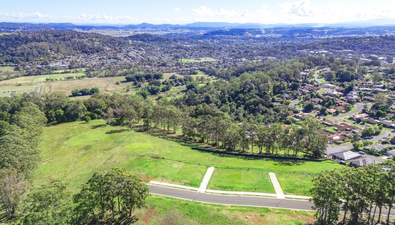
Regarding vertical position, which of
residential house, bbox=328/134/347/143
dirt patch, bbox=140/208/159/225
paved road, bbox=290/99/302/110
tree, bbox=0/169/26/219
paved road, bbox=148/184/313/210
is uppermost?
tree, bbox=0/169/26/219

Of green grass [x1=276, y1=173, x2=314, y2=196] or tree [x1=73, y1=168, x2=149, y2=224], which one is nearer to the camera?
tree [x1=73, y1=168, x2=149, y2=224]

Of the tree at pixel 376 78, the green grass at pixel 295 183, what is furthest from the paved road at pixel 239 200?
the tree at pixel 376 78

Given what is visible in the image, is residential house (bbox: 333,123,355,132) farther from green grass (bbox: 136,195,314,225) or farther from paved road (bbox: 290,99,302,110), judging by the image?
green grass (bbox: 136,195,314,225)

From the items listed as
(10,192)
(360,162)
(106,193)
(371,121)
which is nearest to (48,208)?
(106,193)

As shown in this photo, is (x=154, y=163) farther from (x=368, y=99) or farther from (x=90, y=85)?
(x=90, y=85)

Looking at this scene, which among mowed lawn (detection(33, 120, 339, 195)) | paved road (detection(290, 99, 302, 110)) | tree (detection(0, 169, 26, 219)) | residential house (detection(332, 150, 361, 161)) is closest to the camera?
tree (detection(0, 169, 26, 219))

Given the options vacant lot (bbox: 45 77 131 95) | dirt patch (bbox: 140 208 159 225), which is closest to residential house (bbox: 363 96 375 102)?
dirt patch (bbox: 140 208 159 225)

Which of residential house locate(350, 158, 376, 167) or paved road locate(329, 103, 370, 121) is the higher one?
paved road locate(329, 103, 370, 121)
